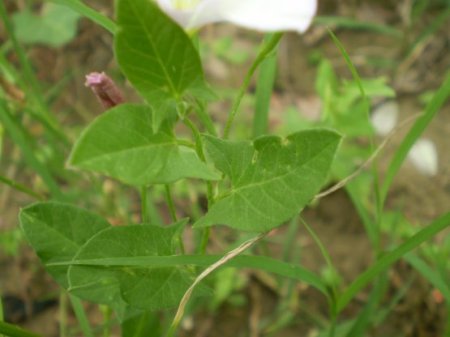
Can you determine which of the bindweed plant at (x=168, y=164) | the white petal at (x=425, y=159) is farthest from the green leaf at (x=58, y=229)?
the white petal at (x=425, y=159)

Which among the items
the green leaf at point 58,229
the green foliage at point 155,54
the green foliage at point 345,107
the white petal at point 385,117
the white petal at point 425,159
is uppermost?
the green foliage at point 155,54

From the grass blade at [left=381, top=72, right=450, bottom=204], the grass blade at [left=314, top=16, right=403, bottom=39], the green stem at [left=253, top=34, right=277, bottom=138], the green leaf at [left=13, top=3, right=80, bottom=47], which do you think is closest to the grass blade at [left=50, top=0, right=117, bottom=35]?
the green stem at [left=253, top=34, right=277, bottom=138]

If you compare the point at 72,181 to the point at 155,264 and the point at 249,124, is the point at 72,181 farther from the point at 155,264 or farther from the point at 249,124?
the point at 155,264

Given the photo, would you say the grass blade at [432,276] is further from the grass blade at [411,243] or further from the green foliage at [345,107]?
the green foliage at [345,107]

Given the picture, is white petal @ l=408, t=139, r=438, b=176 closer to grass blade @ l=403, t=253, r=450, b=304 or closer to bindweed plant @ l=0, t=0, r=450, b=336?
grass blade @ l=403, t=253, r=450, b=304

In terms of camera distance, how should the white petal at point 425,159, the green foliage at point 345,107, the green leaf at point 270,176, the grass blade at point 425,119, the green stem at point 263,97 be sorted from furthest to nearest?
the white petal at point 425,159, the green foliage at point 345,107, the green stem at point 263,97, the grass blade at point 425,119, the green leaf at point 270,176

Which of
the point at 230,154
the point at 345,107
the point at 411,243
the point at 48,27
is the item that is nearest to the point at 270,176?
the point at 230,154

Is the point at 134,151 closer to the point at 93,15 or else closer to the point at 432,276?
the point at 93,15
